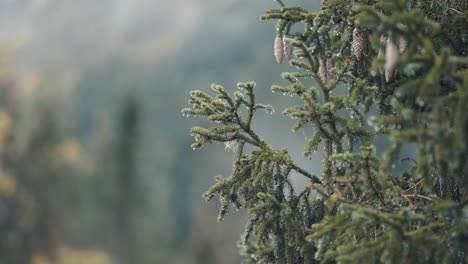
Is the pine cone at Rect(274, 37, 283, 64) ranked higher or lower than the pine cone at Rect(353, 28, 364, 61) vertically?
higher

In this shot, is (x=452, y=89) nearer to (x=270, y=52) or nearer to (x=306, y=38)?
(x=306, y=38)

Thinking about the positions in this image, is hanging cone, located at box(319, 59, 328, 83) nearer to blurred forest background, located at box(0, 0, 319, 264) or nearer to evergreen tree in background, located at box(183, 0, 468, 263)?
evergreen tree in background, located at box(183, 0, 468, 263)

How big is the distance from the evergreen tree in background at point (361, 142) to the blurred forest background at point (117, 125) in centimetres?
137

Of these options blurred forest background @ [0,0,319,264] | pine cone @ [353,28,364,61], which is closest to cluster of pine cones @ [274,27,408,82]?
pine cone @ [353,28,364,61]

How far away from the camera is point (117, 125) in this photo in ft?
122

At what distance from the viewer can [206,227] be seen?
30.0m

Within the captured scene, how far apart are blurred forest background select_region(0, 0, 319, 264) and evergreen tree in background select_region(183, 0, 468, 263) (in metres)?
1.37

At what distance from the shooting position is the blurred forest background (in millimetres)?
30828

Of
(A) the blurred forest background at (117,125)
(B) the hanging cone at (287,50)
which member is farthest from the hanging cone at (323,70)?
(A) the blurred forest background at (117,125)

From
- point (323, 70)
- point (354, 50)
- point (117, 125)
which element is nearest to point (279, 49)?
point (323, 70)

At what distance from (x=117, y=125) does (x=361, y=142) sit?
3390 centimetres

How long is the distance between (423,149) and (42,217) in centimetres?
2974

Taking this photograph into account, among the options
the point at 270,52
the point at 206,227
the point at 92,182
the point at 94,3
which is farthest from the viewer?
the point at 94,3

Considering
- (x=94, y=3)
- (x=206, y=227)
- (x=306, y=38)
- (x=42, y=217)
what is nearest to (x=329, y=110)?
(x=306, y=38)
